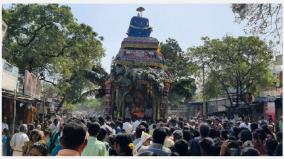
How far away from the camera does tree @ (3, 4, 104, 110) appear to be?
23.2 meters

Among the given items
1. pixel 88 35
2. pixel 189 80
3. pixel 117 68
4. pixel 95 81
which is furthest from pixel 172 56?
pixel 88 35

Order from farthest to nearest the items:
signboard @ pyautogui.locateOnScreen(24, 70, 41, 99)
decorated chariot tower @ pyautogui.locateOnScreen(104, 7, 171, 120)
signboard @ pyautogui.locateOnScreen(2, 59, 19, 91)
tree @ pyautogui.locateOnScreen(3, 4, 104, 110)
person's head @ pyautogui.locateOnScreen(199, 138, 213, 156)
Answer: decorated chariot tower @ pyautogui.locateOnScreen(104, 7, 171, 120) → tree @ pyautogui.locateOnScreen(3, 4, 104, 110) → signboard @ pyautogui.locateOnScreen(24, 70, 41, 99) → signboard @ pyautogui.locateOnScreen(2, 59, 19, 91) → person's head @ pyautogui.locateOnScreen(199, 138, 213, 156)

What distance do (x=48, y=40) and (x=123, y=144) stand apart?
18550mm

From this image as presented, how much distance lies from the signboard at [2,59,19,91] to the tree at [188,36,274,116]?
15.6 metres

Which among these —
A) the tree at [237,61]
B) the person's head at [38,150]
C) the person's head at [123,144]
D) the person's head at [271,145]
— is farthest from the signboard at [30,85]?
the person's head at [271,145]

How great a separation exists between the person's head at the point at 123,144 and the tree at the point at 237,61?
2403cm

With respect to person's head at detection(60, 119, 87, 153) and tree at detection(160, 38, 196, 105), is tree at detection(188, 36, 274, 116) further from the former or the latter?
person's head at detection(60, 119, 87, 153)

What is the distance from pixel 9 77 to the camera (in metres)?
16.8

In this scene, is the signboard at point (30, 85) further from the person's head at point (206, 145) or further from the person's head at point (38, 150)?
the person's head at point (206, 145)

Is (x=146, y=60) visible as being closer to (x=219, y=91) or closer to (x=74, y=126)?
(x=219, y=91)

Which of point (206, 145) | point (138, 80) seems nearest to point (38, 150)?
point (206, 145)

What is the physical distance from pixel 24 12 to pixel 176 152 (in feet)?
62.1

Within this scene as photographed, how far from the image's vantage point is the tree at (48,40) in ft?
76.1

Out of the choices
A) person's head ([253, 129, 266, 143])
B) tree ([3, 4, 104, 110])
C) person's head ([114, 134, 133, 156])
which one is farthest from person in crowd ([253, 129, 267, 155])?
tree ([3, 4, 104, 110])
